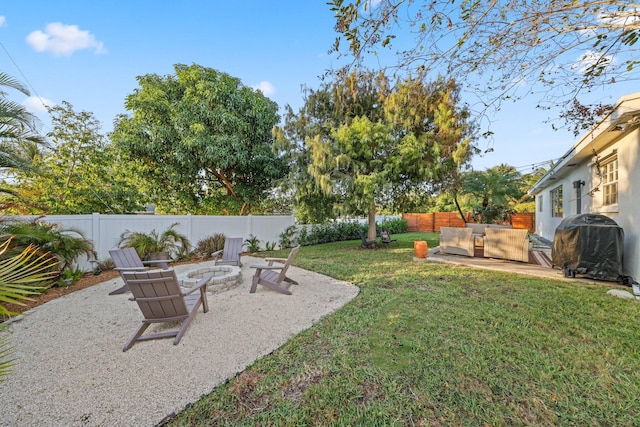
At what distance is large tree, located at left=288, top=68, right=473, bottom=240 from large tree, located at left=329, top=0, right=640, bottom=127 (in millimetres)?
5480

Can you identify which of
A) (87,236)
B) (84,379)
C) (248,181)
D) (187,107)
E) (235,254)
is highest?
(187,107)

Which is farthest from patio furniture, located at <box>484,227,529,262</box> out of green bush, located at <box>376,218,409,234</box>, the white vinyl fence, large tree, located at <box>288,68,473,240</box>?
green bush, located at <box>376,218,409,234</box>

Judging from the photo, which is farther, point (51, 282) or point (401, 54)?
point (51, 282)

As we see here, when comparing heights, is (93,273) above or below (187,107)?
below

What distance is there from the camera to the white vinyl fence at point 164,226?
24.0ft

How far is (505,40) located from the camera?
366cm

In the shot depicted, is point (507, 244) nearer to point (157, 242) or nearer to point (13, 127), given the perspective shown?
point (157, 242)

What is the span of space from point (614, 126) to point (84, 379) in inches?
349

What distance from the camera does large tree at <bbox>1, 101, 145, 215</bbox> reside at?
10.5 metres

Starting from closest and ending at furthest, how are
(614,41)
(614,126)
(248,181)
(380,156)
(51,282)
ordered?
(614,41)
(614,126)
(51,282)
(380,156)
(248,181)

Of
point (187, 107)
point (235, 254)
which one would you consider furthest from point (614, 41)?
point (187, 107)

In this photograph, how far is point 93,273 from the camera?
7.26 metres

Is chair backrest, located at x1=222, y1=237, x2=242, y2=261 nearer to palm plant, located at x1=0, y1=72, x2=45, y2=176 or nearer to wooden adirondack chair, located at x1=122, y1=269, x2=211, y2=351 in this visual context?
wooden adirondack chair, located at x1=122, y1=269, x2=211, y2=351

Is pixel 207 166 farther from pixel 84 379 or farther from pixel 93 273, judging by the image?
pixel 84 379
